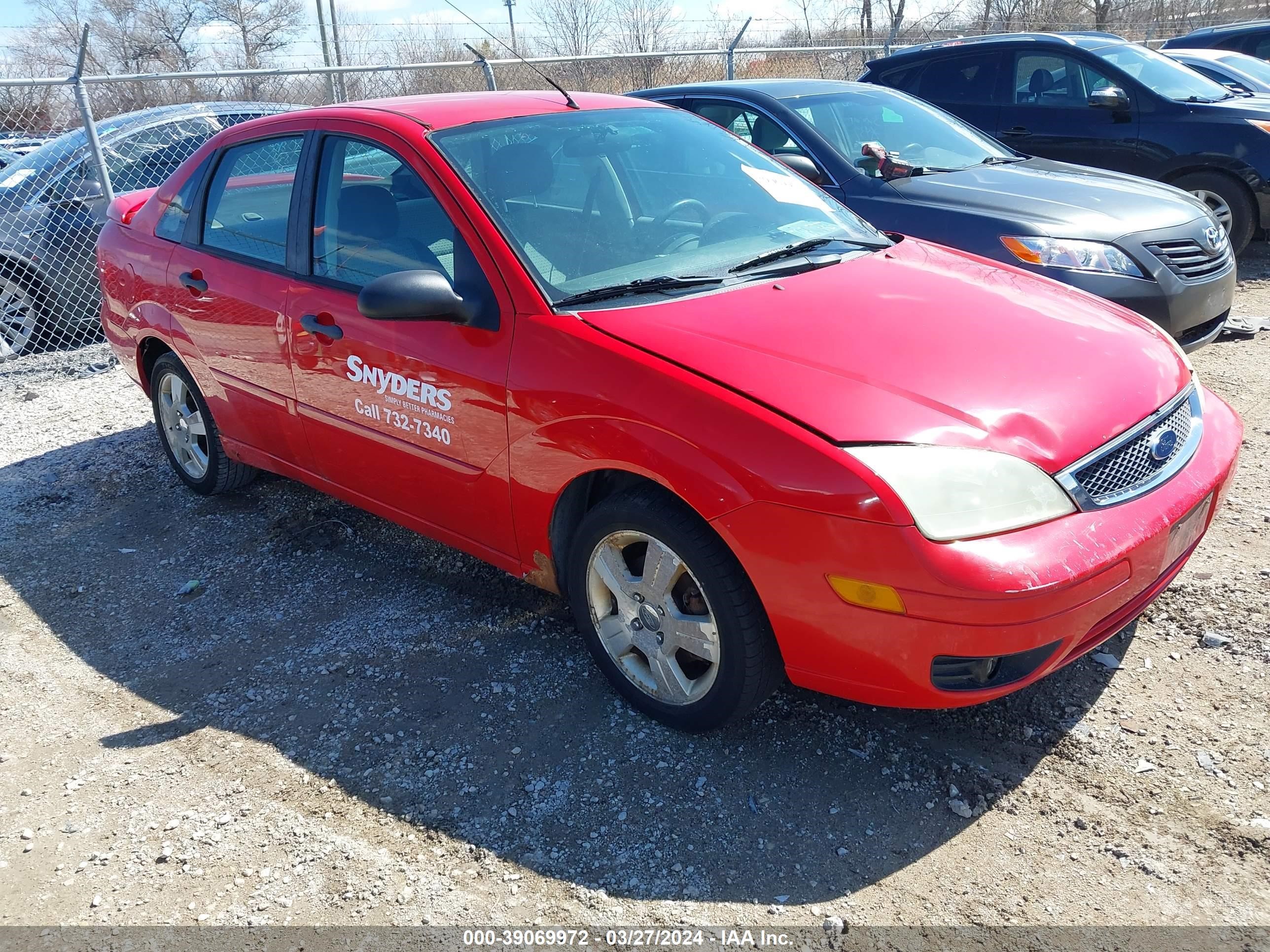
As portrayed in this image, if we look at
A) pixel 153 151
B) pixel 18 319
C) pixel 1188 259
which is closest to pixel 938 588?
A: pixel 1188 259

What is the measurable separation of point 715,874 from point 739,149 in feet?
9.23

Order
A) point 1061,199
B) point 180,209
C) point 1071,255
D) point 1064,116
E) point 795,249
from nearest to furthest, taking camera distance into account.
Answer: point 795,249
point 180,209
point 1071,255
point 1061,199
point 1064,116

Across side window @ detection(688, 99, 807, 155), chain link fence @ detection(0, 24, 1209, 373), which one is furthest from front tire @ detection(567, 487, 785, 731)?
chain link fence @ detection(0, 24, 1209, 373)

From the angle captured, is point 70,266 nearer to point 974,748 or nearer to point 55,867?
point 55,867

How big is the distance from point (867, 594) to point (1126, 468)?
84 centimetres

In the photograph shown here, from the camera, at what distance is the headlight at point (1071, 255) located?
5168 millimetres

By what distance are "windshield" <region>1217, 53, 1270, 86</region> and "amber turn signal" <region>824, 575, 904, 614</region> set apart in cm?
1106

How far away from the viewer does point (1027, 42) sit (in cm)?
848

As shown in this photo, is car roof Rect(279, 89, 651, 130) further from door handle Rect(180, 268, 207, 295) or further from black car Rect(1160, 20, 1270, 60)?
black car Rect(1160, 20, 1270, 60)

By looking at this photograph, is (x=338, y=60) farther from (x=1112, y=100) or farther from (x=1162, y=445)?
(x=1162, y=445)

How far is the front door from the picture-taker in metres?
3.18

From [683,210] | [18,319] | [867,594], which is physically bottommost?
[18,319]

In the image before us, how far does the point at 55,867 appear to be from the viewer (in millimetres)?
2701

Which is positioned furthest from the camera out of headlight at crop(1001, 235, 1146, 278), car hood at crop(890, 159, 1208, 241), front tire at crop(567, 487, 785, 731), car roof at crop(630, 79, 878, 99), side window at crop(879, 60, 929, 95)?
side window at crop(879, 60, 929, 95)
